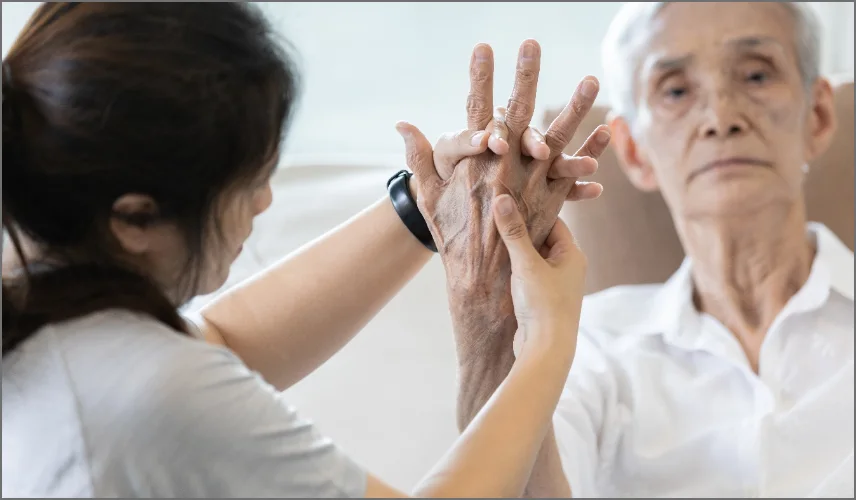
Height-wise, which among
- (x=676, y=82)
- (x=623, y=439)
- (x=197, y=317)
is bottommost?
(x=623, y=439)

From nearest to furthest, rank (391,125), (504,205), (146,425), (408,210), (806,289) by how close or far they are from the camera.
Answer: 1. (146,425)
2. (504,205)
3. (408,210)
4. (806,289)
5. (391,125)

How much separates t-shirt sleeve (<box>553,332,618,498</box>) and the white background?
162mm

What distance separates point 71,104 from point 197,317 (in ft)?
1.09

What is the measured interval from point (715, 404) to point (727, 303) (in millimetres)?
173

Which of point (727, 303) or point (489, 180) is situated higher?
point (489, 180)

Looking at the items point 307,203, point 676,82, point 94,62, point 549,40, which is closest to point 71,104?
point 94,62

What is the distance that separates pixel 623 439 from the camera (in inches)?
46.3

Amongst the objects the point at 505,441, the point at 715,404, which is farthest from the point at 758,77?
the point at 505,441

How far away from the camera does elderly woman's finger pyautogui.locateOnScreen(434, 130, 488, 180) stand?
2.35 ft

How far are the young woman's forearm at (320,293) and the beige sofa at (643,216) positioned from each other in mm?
622

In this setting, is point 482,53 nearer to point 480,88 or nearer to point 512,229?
point 480,88

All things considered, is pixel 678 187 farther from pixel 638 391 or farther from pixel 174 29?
pixel 174 29

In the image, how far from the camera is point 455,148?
Result: 0.74m

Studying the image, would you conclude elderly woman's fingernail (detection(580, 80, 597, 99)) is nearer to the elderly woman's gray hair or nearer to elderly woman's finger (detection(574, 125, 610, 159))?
elderly woman's finger (detection(574, 125, 610, 159))
